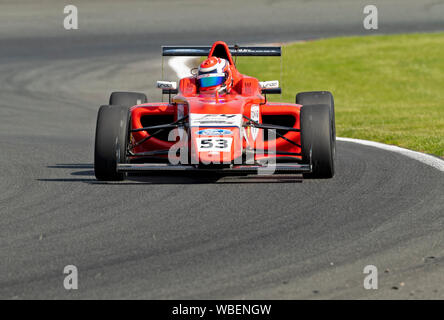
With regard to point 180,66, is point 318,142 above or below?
below

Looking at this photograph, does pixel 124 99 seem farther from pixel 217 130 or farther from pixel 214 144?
pixel 214 144

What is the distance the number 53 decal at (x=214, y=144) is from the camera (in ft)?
29.4

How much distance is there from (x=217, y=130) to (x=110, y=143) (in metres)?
1.08

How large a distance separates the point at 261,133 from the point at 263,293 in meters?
4.85

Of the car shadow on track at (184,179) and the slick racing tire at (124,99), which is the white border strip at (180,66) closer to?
the slick racing tire at (124,99)

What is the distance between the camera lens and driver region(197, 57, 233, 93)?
34.4 ft

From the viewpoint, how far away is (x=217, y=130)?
9.12m

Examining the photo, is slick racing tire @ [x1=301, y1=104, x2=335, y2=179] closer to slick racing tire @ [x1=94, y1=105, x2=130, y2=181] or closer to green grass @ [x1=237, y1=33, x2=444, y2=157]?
slick racing tire @ [x1=94, y1=105, x2=130, y2=181]

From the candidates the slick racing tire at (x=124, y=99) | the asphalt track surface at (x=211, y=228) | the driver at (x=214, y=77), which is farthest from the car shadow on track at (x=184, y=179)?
the slick racing tire at (x=124, y=99)

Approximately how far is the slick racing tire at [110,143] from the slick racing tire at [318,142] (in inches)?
70.7

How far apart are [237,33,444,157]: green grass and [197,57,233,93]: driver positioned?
2889 mm

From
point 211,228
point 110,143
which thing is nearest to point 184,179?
point 110,143

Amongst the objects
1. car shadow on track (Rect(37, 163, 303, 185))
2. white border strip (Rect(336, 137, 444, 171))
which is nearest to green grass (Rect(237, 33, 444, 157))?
white border strip (Rect(336, 137, 444, 171))
